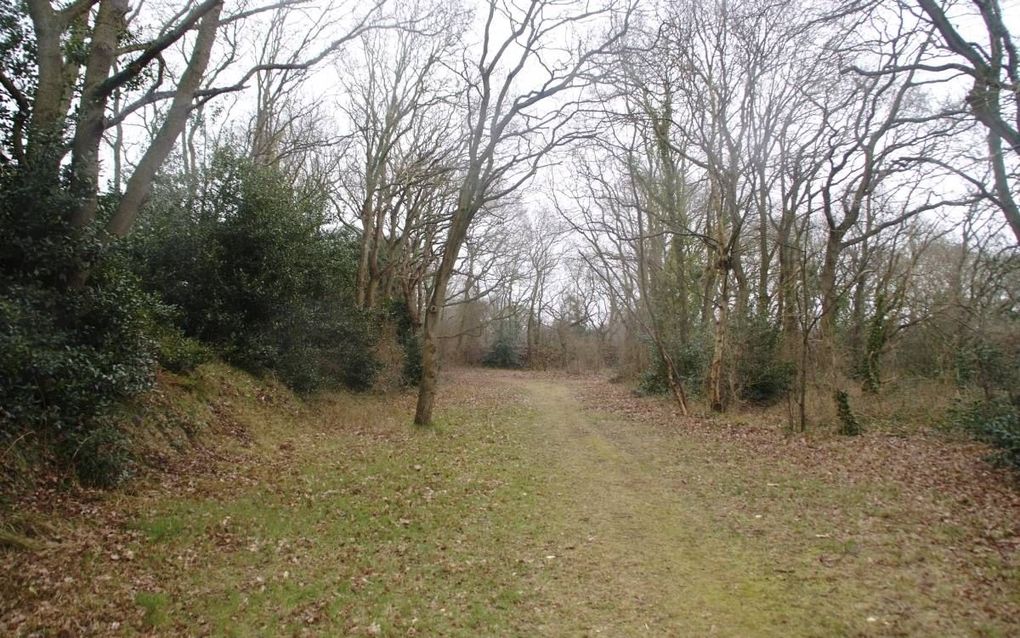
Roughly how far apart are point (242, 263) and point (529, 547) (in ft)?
36.7

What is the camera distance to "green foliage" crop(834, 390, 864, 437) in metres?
12.0

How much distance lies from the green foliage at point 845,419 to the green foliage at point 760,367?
5283 millimetres

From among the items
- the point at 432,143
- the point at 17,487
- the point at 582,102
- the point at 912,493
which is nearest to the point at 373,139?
the point at 432,143

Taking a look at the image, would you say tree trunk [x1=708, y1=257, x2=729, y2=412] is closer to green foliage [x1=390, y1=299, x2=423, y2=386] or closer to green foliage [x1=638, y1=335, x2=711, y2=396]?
green foliage [x1=638, y1=335, x2=711, y2=396]

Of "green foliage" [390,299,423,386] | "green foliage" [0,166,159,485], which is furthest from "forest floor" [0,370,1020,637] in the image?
"green foliage" [390,299,423,386]

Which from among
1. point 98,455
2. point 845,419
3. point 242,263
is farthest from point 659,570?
point 242,263

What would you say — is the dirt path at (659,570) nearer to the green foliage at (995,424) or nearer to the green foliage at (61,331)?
the green foliage at (995,424)

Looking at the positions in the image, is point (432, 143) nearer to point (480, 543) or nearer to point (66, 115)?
point (66, 115)

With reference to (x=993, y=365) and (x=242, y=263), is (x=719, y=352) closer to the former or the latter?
(x=993, y=365)

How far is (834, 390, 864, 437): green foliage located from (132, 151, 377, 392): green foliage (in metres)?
13.4

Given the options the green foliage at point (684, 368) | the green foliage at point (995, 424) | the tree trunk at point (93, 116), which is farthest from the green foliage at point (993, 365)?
the tree trunk at point (93, 116)

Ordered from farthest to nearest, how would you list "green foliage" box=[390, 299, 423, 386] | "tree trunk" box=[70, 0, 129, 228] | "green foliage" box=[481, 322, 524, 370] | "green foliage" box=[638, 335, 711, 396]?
"green foliage" box=[481, 322, 524, 370] < "green foliage" box=[390, 299, 423, 386] < "green foliage" box=[638, 335, 711, 396] < "tree trunk" box=[70, 0, 129, 228]

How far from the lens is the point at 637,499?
8.02 meters

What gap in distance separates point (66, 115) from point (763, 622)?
1039cm
